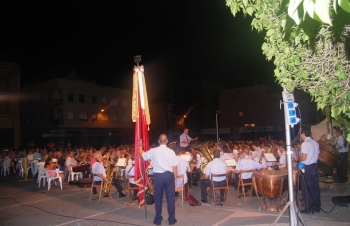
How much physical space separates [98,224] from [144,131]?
2.83 m

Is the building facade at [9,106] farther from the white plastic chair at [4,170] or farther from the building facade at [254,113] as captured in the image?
the building facade at [254,113]

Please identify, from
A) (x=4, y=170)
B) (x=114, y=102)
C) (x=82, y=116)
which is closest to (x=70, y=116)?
(x=82, y=116)

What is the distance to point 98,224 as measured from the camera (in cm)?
703

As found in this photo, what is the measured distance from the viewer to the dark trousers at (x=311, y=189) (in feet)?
23.3

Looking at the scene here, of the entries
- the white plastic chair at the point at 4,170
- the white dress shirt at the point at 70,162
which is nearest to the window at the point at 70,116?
the white plastic chair at the point at 4,170

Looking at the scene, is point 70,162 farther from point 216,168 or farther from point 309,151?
point 309,151

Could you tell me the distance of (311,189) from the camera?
23.3 ft

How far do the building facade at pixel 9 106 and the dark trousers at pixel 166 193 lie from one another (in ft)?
99.4

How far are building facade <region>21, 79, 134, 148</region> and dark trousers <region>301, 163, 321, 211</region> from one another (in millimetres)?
34834

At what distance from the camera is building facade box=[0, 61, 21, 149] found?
105 ft

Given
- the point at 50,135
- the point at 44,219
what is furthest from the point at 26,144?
the point at 44,219

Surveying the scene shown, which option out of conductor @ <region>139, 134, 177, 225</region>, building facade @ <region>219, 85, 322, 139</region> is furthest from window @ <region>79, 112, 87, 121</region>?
conductor @ <region>139, 134, 177, 225</region>

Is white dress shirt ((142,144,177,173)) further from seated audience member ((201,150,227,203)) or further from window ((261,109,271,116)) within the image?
window ((261,109,271,116))

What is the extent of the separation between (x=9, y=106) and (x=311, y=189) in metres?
33.0
